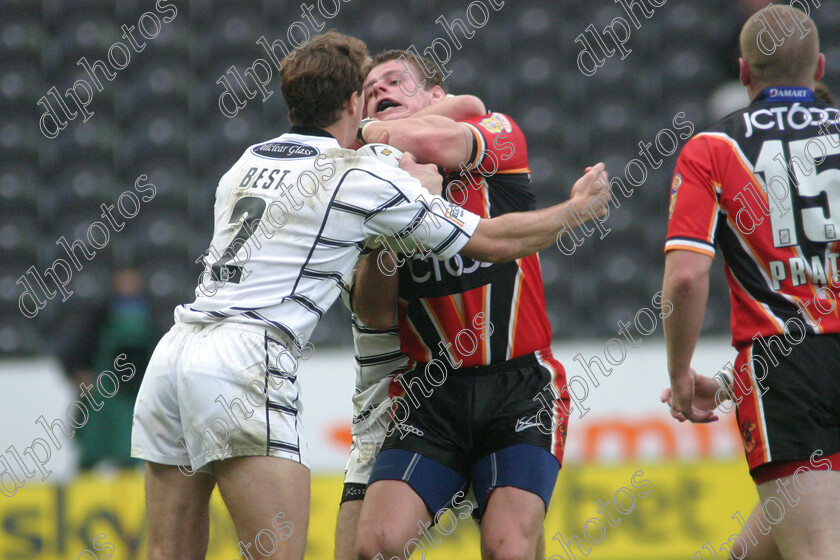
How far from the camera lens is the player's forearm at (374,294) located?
3738 mm

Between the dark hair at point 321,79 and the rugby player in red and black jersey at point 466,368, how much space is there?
0.26m

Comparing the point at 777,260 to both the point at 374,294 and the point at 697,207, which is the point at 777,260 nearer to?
the point at 697,207

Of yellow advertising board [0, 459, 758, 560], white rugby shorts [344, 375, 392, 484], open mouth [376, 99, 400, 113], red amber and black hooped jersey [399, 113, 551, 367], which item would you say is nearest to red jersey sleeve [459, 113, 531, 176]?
red amber and black hooped jersey [399, 113, 551, 367]

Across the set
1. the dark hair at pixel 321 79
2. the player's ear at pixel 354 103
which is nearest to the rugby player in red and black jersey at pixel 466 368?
the player's ear at pixel 354 103

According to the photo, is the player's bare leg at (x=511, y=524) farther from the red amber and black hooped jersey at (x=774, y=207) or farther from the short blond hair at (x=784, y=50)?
the short blond hair at (x=784, y=50)

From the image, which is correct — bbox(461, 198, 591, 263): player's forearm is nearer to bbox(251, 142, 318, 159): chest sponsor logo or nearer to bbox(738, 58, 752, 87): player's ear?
bbox(251, 142, 318, 159): chest sponsor logo

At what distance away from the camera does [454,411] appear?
362 cm

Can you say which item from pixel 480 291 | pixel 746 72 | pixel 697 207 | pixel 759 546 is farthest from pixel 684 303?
pixel 759 546

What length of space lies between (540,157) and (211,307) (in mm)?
6157

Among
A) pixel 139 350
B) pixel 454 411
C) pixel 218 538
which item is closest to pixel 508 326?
pixel 454 411

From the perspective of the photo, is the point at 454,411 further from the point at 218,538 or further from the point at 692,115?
the point at 692,115

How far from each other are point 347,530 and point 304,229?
52.8 inches

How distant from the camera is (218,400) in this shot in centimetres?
320

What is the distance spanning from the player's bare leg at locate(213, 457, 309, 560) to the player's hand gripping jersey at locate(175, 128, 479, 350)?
0.44 meters
